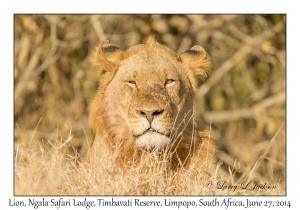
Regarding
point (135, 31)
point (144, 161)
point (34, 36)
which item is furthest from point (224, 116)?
point (144, 161)

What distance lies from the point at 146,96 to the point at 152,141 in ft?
1.18

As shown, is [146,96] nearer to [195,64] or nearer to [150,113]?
[150,113]

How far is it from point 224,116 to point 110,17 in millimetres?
2725

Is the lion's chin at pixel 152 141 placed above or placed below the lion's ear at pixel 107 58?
below

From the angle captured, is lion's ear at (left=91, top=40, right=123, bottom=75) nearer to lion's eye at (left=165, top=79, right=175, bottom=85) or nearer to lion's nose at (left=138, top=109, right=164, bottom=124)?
lion's eye at (left=165, top=79, right=175, bottom=85)

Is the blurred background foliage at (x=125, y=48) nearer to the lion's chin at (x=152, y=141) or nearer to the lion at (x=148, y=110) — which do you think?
the lion at (x=148, y=110)

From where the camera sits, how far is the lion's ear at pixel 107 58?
4844 millimetres

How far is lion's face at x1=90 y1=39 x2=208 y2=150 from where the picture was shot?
4.14 m

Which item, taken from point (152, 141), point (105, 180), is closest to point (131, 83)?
point (152, 141)

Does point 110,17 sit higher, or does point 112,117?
point 110,17

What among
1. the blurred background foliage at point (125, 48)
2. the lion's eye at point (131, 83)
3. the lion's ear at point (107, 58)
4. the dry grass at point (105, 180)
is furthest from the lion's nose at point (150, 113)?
the blurred background foliage at point (125, 48)

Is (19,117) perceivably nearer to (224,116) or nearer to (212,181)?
(224,116)
